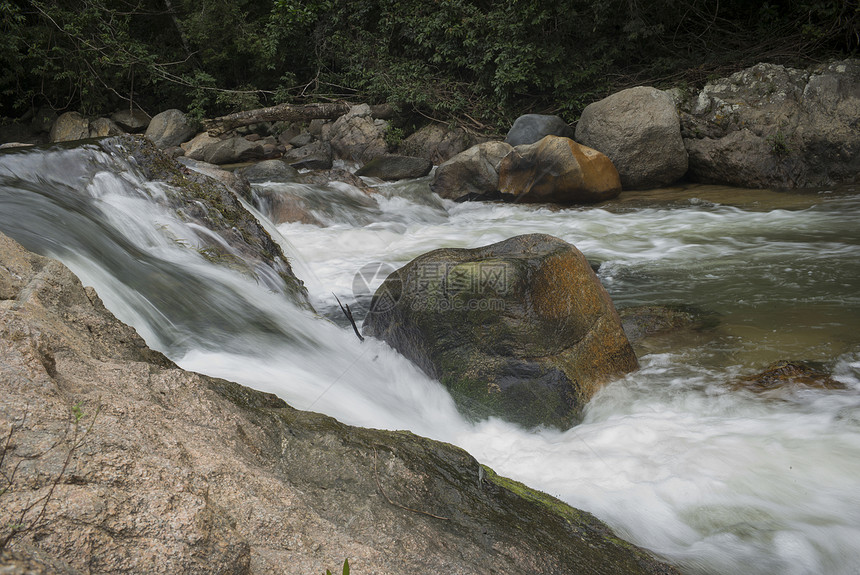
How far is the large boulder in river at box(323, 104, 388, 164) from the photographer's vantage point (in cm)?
1434

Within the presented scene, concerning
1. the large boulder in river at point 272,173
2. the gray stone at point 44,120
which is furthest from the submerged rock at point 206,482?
the gray stone at point 44,120

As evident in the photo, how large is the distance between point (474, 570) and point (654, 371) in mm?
3151

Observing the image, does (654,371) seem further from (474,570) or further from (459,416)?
(474,570)

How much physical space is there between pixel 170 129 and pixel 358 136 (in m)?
5.58

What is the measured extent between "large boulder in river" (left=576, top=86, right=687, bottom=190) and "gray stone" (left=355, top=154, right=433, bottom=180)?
3.77m

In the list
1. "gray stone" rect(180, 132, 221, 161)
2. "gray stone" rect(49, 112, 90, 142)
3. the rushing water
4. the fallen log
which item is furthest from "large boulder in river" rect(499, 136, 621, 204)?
"gray stone" rect(49, 112, 90, 142)

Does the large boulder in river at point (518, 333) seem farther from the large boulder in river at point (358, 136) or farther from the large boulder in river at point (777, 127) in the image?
the large boulder in river at point (358, 136)

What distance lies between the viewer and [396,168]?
12820mm

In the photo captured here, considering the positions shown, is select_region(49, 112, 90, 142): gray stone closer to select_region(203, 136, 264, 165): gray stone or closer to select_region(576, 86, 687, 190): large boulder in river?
select_region(203, 136, 264, 165): gray stone

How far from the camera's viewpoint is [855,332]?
4762 millimetres

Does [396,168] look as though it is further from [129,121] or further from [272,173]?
[129,121]

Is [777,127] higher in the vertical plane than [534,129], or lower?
higher

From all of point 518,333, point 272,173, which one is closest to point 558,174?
point 272,173

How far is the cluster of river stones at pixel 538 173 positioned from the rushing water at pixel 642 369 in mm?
267
